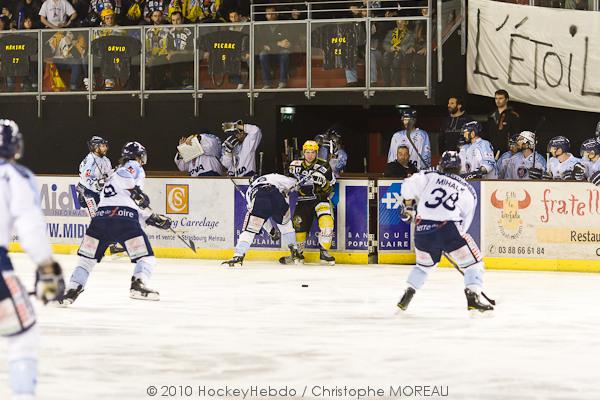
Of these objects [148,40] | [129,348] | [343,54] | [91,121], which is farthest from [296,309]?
[91,121]

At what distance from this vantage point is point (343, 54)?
58.0 feet

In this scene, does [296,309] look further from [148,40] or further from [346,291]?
[148,40]

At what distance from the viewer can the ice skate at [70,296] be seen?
11.6 meters

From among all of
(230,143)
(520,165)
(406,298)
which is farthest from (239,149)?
(406,298)

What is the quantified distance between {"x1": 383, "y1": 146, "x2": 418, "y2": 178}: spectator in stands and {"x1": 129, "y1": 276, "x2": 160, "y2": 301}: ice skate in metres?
5.14

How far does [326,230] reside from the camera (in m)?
16.3

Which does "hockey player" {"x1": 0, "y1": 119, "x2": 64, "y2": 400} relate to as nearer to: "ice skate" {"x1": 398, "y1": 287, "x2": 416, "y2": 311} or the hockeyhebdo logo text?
"ice skate" {"x1": 398, "y1": 287, "x2": 416, "y2": 311}

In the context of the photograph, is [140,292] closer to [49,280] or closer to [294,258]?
[294,258]

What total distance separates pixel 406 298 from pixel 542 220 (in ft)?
16.2

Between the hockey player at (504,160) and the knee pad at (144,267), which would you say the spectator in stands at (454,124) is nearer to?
the hockey player at (504,160)

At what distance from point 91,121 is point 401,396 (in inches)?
549

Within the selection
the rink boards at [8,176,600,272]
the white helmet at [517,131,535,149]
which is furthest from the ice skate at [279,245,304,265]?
the white helmet at [517,131,535,149]

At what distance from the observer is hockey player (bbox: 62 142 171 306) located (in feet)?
38.3

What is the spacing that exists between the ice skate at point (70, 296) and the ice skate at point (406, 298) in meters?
2.89
